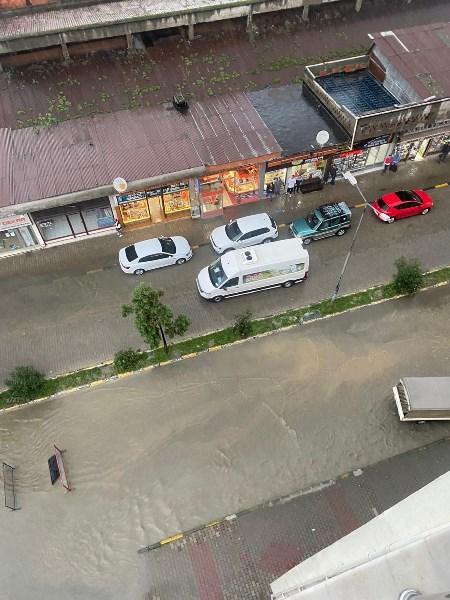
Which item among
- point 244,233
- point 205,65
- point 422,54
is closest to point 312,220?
point 244,233

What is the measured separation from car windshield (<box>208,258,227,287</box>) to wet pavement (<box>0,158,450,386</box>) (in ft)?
4.60

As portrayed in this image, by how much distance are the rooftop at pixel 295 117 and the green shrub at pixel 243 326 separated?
33.4 ft

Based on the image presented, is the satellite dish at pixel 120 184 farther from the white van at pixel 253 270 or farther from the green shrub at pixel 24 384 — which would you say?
the green shrub at pixel 24 384

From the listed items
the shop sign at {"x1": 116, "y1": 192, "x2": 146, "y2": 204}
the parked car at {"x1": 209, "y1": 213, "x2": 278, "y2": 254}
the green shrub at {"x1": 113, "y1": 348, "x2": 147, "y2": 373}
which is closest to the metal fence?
the green shrub at {"x1": 113, "y1": 348, "x2": 147, "y2": 373}

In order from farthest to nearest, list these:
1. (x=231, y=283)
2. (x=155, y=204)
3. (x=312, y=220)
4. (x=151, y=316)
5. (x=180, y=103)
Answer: (x=180, y=103), (x=155, y=204), (x=312, y=220), (x=231, y=283), (x=151, y=316)

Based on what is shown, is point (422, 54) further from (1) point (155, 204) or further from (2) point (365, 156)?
(1) point (155, 204)

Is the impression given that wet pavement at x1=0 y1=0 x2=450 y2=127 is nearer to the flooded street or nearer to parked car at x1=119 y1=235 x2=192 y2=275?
parked car at x1=119 y1=235 x2=192 y2=275

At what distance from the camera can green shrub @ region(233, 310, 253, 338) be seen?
23656mm

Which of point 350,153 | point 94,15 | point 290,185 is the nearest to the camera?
point 94,15

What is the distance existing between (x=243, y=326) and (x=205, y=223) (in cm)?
842

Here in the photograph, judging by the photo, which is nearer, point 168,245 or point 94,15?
point 168,245

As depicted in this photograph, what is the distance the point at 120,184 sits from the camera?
25.0 meters

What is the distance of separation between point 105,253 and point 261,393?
12.2 m

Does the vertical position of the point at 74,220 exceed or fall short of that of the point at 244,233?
it exceeds it
